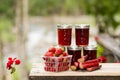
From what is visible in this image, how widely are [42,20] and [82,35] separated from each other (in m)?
10.9

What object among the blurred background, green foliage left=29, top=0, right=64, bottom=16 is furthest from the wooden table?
green foliage left=29, top=0, right=64, bottom=16

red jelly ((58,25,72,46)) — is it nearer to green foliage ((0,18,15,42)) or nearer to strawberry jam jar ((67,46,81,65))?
strawberry jam jar ((67,46,81,65))

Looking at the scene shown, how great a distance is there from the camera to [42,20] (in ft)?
45.9

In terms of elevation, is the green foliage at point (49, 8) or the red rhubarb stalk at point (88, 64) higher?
the green foliage at point (49, 8)

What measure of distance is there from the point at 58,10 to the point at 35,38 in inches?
78.0

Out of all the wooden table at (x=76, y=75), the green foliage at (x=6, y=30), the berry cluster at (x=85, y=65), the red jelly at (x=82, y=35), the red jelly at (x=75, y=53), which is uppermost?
the red jelly at (x=82, y=35)

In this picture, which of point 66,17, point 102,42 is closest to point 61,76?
point 102,42

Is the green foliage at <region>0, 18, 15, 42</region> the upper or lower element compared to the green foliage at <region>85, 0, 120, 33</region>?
lower

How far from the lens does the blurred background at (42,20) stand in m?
7.97

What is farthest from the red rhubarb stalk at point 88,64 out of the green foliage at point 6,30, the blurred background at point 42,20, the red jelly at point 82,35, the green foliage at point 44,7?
the green foliage at point 6,30

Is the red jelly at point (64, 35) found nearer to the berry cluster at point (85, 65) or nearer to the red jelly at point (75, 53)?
the red jelly at point (75, 53)

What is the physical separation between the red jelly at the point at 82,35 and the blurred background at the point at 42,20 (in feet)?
13.4

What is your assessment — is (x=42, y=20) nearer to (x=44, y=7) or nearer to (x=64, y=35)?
(x=44, y=7)

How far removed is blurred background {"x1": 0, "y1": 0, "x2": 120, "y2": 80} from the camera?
7.97 m
